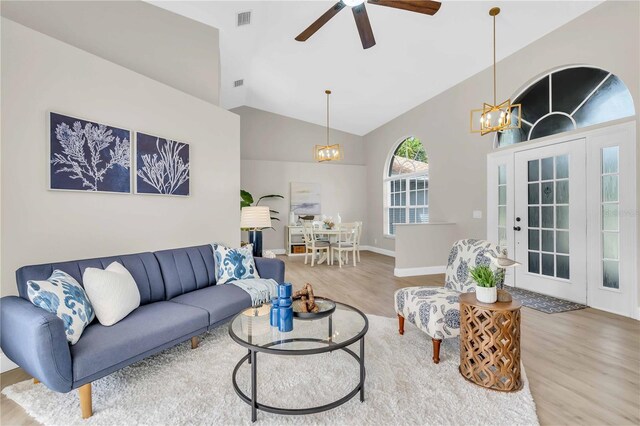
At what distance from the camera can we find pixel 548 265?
4332 mm

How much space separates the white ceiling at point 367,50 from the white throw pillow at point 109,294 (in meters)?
3.37

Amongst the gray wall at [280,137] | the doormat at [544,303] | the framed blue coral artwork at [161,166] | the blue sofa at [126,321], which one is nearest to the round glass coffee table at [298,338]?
the blue sofa at [126,321]

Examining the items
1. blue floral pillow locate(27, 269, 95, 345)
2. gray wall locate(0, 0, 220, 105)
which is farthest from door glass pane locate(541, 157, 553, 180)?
blue floral pillow locate(27, 269, 95, 345)

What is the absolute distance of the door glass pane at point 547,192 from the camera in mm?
4281

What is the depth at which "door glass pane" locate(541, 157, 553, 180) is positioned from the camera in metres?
4.28

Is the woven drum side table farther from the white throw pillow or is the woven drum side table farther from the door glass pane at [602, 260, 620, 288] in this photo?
the door glass pane at [602, 260, 620, 288]

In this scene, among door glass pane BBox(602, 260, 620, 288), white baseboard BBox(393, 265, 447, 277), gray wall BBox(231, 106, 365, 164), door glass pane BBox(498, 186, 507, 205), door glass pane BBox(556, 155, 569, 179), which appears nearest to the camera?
door glass pane BBox(602, 260, 620, 288)

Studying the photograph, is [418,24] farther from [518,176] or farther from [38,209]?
[38,209]

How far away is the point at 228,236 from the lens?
184 inches

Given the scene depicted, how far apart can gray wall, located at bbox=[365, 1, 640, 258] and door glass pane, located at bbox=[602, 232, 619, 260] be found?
1469 mm

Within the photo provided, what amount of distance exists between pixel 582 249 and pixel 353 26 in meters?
4.12

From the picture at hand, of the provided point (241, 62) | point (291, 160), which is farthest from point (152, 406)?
point (291, 160)

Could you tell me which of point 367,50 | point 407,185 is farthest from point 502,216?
point 367,50

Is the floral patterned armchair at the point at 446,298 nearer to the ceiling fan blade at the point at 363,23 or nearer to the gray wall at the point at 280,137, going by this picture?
the ceiling fan blade at the point at 363,23
